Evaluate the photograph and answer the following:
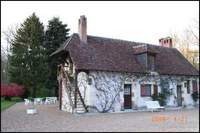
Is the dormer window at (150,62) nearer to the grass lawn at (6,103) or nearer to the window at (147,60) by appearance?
the window at (147,60)

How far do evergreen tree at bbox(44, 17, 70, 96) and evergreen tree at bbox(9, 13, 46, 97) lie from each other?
31.6 inches

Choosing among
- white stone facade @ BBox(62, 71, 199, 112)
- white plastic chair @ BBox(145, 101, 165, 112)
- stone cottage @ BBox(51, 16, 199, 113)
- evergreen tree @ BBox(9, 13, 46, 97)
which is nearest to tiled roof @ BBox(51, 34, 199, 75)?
stone cottage @ BBox(51, 16, 199, 113)

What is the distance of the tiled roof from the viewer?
811 inches

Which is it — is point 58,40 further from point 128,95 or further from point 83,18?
→ point 128,95

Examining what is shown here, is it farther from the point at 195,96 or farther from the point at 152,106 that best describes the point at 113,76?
the point at 195,96

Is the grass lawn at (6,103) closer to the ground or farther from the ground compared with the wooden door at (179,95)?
closer to the ground

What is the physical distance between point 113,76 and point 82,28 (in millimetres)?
4766

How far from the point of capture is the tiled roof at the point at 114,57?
20.6 m

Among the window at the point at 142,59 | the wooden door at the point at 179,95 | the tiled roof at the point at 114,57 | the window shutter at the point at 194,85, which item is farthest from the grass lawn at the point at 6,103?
the window shutter at the point at 194,85

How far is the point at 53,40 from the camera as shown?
118 feet

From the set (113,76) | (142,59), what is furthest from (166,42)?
(113,76)

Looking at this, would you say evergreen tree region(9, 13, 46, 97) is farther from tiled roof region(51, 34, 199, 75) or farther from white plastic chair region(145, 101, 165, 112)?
white plastic chair region(145, 101, 165, 112)

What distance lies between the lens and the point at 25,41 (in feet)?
118

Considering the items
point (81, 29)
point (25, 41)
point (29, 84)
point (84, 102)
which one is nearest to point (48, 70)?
point (29, 84)
